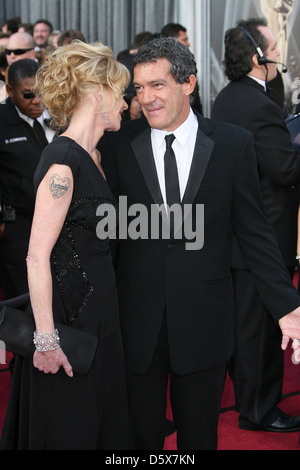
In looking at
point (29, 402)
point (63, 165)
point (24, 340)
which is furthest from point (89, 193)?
point (29, 402)

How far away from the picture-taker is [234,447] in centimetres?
301

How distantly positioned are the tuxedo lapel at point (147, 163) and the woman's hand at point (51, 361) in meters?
0.56

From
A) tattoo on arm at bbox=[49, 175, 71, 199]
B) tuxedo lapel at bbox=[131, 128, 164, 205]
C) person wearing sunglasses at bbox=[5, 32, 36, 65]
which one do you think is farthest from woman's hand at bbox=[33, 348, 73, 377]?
person wearing sunglasses at bbox=[5, 32, 36, 65]

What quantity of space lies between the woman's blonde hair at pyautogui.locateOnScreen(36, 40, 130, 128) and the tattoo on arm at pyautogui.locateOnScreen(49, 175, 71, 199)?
25cm

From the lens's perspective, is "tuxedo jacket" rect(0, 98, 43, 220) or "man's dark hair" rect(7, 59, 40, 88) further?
"man's dark hair" rect(7, 59, 40, 88)

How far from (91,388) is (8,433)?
29cm

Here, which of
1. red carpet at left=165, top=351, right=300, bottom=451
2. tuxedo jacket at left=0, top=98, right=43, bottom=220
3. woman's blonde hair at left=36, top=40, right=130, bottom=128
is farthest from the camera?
tuxedo jacket at left=0, top=98, right=43, bottom=220

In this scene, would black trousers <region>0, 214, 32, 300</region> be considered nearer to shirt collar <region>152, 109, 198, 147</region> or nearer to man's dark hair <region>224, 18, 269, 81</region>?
man's dark hair <region>224, 18, 269, 81</region>

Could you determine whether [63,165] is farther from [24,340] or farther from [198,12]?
[198,12]

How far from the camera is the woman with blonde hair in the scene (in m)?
1.84

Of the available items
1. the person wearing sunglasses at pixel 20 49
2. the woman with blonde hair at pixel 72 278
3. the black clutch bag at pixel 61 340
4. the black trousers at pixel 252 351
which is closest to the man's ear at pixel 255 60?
the black trousers at pixel 252 351

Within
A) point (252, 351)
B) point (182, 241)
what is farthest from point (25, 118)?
point (182, 241)

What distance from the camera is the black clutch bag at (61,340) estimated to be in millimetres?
1879
